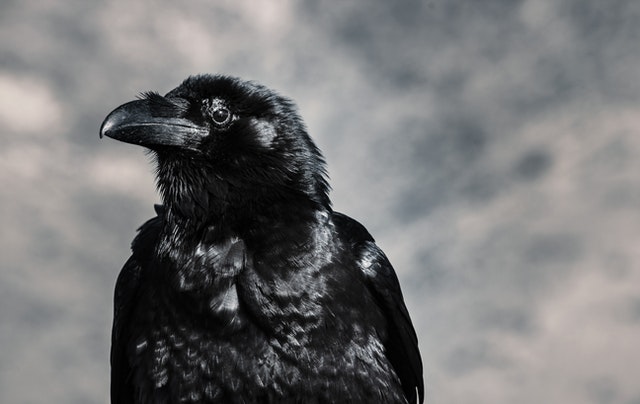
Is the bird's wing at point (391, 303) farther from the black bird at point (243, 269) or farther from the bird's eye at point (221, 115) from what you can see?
the bird's eye at point (221, 115)

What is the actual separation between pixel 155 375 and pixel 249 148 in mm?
2085

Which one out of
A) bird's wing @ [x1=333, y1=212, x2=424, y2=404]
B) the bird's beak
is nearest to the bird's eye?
the bird's beak

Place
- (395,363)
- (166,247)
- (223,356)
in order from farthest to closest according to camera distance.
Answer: (395,363) → (166,247) → (223,356)

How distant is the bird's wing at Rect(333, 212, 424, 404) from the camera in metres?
7.46

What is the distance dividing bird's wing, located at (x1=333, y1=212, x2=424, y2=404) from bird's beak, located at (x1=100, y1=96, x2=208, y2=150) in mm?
1658

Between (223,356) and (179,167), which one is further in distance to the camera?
(179,167)

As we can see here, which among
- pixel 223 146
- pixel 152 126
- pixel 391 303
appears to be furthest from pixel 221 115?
pixel 391 303

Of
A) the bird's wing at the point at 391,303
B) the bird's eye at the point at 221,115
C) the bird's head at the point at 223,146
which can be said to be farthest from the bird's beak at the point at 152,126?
the bird's wing at the point at 391,303

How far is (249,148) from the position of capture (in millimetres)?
6562

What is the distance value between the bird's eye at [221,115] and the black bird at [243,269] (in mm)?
10

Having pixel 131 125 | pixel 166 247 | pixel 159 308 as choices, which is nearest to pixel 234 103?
pixel 131 125

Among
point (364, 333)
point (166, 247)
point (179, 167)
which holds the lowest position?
point (364, 333)

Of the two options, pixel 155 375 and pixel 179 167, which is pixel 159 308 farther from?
pixel 179 167

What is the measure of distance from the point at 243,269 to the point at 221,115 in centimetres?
142
